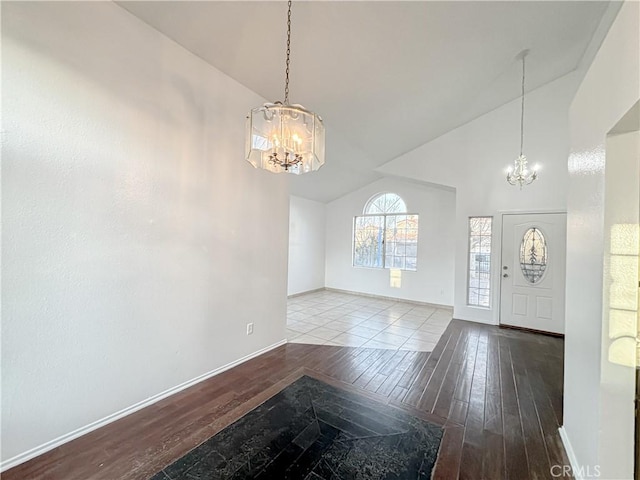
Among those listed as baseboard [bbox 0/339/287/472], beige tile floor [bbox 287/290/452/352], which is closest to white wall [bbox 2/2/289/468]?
baseboard [bbox 0/339/287/472]

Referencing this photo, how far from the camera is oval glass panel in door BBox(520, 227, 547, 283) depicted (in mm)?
4434

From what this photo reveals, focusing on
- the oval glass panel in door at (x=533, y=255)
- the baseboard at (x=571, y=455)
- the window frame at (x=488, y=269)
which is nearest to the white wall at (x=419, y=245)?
the window frame at (x=488, y=269)

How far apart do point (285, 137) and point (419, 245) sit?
5205 mm

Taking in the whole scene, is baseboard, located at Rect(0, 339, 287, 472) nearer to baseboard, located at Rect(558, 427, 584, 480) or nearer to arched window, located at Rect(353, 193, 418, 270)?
baseboard, located at Rect(558, 427, 584, 480)

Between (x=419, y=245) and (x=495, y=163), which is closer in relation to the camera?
(x=495, y=163)

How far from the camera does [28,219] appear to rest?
1624mm

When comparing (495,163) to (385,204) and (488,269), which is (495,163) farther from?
(385,204)

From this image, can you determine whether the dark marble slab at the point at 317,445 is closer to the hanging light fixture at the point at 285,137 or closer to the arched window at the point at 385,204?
the hanging light fixture at the point at 285,137

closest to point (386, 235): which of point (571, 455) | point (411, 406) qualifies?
point (411, 406)

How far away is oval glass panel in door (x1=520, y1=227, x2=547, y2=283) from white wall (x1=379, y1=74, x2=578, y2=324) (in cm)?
38

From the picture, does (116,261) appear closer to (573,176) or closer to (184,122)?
(184,122)

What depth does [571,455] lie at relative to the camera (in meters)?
1.74

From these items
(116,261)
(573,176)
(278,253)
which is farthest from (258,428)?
(573,176)

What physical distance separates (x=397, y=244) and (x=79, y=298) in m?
6.00
